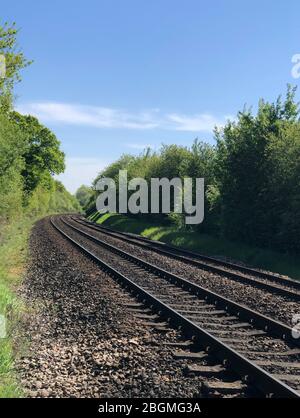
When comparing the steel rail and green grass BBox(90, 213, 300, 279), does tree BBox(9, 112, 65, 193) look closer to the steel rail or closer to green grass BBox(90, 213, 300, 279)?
green grass BBox(90, 213, 300, 279)

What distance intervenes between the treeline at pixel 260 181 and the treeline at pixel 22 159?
11.9 m

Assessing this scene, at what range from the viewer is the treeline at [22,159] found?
1713 centimetres

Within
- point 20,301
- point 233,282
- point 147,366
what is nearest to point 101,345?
point 147,366

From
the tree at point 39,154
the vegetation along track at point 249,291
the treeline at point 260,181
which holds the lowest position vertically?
the vegetation along track at point 249,291

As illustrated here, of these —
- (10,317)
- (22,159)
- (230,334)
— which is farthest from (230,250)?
(22,159)

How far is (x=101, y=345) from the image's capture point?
26.7ft

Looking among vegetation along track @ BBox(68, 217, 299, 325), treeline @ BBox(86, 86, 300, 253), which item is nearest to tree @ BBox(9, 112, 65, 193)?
treeline @ BBox(86, 86, 300, 253)

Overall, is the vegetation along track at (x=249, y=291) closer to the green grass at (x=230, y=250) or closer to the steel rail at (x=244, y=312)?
the steel rail at (x=244, y=312)

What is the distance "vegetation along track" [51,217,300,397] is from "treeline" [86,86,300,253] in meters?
8.93

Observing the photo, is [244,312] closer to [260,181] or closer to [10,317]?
[10,317]

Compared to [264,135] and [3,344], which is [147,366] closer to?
[3,344]

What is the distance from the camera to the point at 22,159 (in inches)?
1858

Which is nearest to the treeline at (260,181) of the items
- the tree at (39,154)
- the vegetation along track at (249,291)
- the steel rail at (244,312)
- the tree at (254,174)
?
the tree at (254,174)

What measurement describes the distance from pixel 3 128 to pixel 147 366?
25.8m
